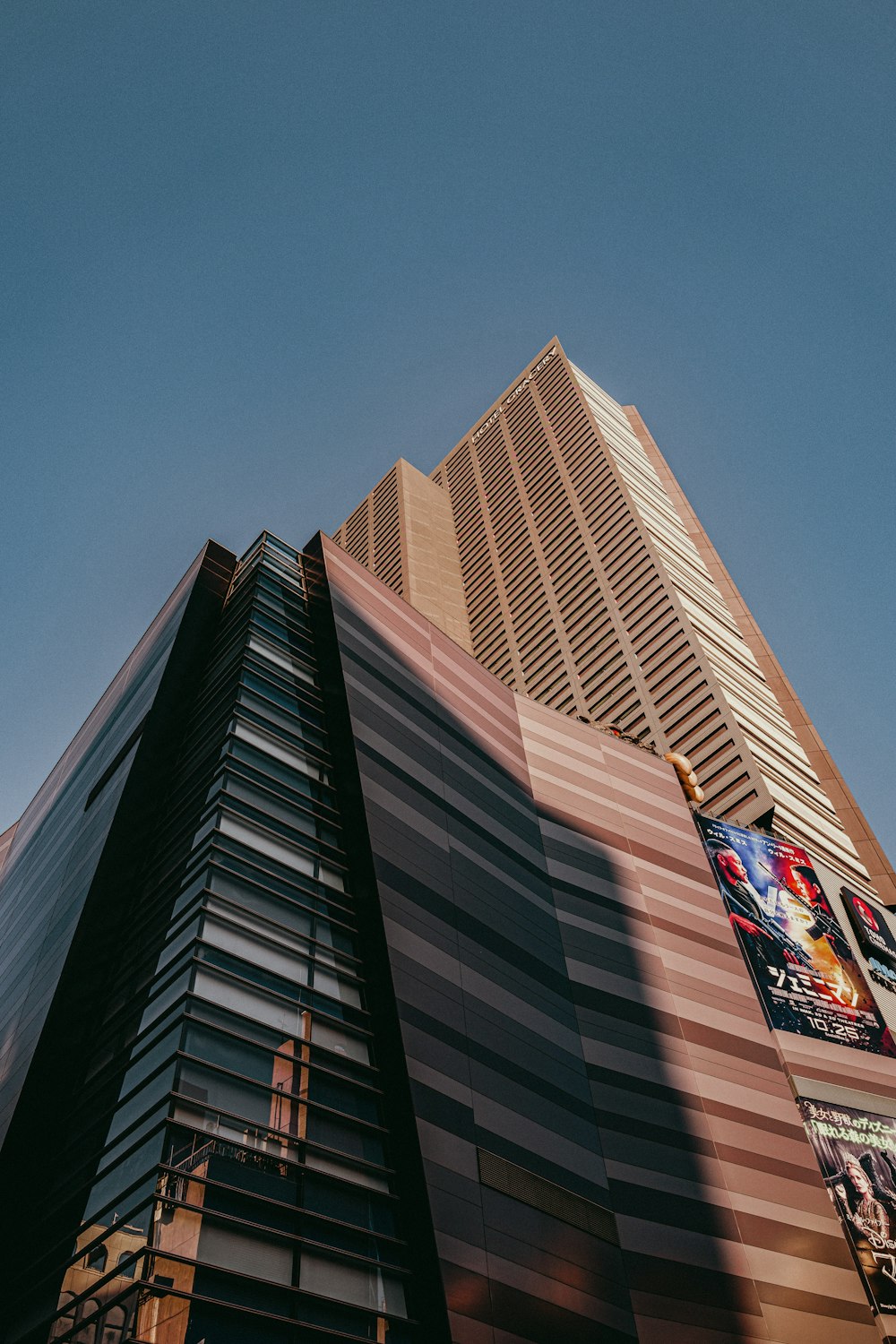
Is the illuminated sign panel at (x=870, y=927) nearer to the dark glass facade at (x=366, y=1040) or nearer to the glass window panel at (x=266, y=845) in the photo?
the dark glass facade at (x=366, y=1040)

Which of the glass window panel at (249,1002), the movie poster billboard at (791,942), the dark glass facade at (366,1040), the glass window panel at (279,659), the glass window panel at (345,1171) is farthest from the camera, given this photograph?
the movie poster billboard at (791,942)

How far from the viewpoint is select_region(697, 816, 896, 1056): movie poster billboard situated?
33.4 metres

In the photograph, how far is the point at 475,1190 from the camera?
18328mm

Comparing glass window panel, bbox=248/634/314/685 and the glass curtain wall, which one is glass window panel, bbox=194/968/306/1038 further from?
glass window panel, bbox=248/634/314/685

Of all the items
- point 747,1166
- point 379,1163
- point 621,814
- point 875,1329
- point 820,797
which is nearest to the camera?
point 379,1163

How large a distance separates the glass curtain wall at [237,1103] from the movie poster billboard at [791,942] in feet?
61.8

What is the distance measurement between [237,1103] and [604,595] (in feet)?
195

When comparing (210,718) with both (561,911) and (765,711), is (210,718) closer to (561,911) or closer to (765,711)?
(561,911)

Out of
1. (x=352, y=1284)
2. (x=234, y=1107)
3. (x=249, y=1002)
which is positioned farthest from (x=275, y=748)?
(x=352, y=1284)

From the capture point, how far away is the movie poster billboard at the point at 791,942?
110 ft

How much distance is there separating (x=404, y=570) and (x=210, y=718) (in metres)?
58.7

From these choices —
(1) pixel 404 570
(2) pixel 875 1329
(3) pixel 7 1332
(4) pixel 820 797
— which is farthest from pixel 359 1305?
(1) pixel 404 570

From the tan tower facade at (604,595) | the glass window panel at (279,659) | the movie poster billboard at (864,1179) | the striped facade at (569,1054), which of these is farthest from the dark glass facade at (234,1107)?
the tan tower facade at (604,595)

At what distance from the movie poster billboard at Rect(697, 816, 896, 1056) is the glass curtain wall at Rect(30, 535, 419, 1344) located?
18.9 m
